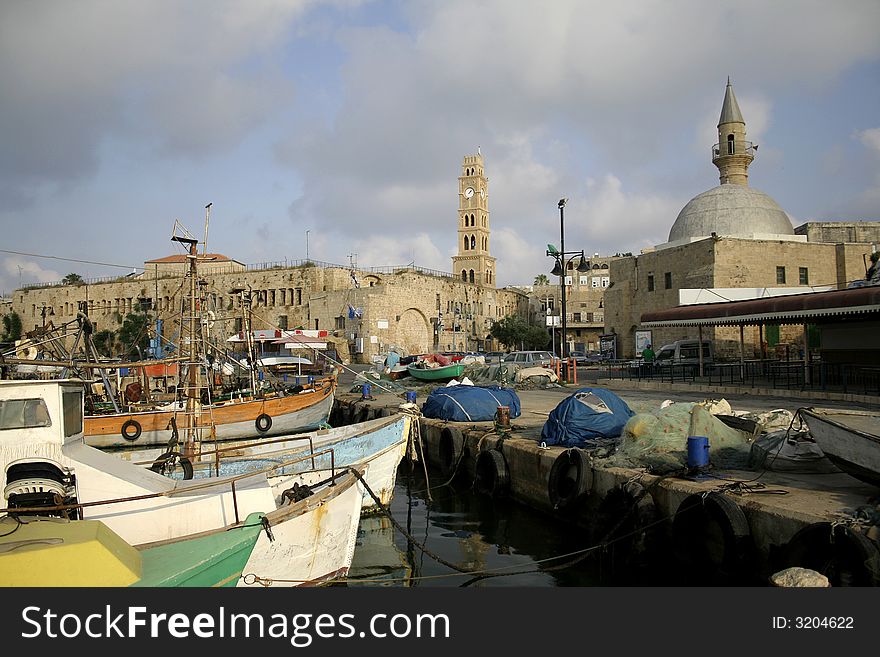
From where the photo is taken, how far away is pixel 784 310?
68.4 ft

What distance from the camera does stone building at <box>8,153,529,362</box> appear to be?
2394 inches

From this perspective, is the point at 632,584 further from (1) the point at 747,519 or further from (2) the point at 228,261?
(2) the point at 228,261

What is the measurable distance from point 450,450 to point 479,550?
5116 mm

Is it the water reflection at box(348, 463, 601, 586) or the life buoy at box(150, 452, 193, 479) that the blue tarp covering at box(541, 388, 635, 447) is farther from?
the life buoy at box(150, 452, 193, 479)

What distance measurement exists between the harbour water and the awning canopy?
1247 cm

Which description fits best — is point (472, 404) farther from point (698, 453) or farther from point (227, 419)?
point (698, 453)

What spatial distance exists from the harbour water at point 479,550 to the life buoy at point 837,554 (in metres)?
2.43

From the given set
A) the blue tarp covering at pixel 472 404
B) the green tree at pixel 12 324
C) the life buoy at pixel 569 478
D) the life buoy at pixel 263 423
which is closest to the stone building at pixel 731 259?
the blue tarp covering at pixel 472 404

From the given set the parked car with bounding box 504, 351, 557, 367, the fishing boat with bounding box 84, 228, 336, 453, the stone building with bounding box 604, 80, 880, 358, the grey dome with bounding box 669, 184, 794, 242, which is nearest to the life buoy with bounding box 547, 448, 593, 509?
the fishing boat with bounding box 84, 228, 336, 453

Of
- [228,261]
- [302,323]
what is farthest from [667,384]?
[228,261]

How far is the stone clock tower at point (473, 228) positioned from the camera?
91.0m

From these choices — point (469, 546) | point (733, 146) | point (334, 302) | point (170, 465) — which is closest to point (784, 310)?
point (469, 546)

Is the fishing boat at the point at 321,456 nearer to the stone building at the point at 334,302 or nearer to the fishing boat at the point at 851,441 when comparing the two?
the fishing boat at the point at 851,441
